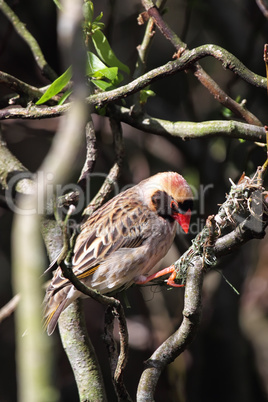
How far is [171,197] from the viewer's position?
373 cm

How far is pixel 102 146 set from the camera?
4.88 meters

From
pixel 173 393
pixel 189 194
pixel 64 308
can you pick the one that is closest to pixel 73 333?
pixel 64 308

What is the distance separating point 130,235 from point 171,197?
13.9 inches

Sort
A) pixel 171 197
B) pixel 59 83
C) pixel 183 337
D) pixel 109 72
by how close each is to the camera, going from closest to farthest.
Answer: pixel 183 337
pixel 59 83
pixel 109 72
pixel 171 197

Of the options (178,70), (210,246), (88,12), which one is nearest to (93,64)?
(88,12)

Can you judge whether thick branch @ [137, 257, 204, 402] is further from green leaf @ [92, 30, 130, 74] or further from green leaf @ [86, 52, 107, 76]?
green leaf @ [92, 30, 130, 74]

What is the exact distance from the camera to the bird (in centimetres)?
352

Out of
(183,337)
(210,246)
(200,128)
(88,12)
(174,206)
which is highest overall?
(88,12)

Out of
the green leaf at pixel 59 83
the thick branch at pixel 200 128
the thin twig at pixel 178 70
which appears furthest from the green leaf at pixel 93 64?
the thick branch at pixel 200 128

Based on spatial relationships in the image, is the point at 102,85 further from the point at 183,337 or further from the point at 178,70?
the point at 183,337

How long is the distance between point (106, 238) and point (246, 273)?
1.68 m

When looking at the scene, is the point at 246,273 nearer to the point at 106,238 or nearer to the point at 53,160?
the point at 106,238

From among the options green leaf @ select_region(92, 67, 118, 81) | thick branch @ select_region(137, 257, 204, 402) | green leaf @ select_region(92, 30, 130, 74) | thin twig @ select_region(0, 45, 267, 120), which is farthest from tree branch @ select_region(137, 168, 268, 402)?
green leaf @ select_region(92, 30, 130, 74)

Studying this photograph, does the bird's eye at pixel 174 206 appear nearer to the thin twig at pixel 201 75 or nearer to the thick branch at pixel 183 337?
the thin twig at pixel 201 75
